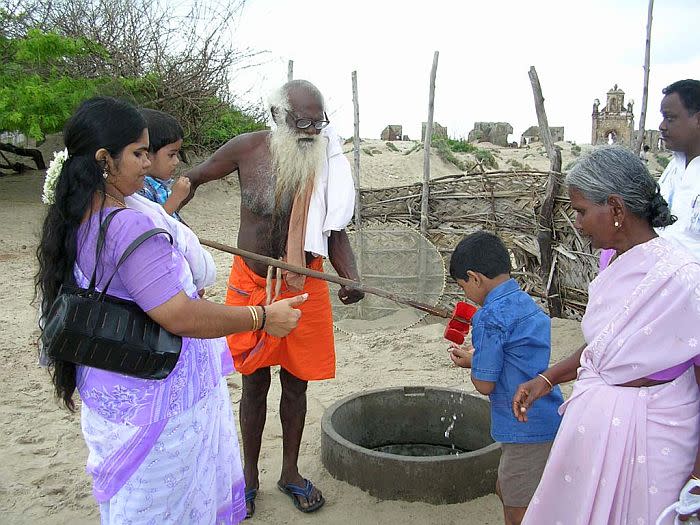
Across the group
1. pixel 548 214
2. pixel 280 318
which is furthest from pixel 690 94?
pixel 548 214

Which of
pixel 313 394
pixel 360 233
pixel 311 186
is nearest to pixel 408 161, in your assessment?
pixel 360 233

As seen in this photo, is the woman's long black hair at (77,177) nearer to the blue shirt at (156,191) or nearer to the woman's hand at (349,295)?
the blue shirt at (156,191)

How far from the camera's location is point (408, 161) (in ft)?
52.5

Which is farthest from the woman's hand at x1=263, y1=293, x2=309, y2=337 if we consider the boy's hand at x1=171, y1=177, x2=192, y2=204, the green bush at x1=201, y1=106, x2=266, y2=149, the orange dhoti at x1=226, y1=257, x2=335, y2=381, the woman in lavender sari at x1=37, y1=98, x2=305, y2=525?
the green bush at x1=201, y1=106, x2=266, y2=149

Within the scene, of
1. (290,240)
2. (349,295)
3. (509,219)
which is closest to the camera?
(290,240)

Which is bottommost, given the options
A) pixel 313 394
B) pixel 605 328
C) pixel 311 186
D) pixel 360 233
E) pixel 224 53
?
pixel 313 394

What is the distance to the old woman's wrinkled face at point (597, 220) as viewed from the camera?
1.81 meters

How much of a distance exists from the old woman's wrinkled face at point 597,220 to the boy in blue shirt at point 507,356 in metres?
0.51

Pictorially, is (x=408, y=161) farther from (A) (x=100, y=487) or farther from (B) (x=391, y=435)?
(A) (x=100, y=487)

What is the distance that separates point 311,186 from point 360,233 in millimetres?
3891

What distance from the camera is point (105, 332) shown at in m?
1.69

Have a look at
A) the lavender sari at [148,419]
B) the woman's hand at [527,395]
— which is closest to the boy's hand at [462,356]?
the woman's hand at [527,395]

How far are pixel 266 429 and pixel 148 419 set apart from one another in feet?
7.47

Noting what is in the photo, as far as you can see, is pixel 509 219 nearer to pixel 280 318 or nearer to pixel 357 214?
pixel 357 214
